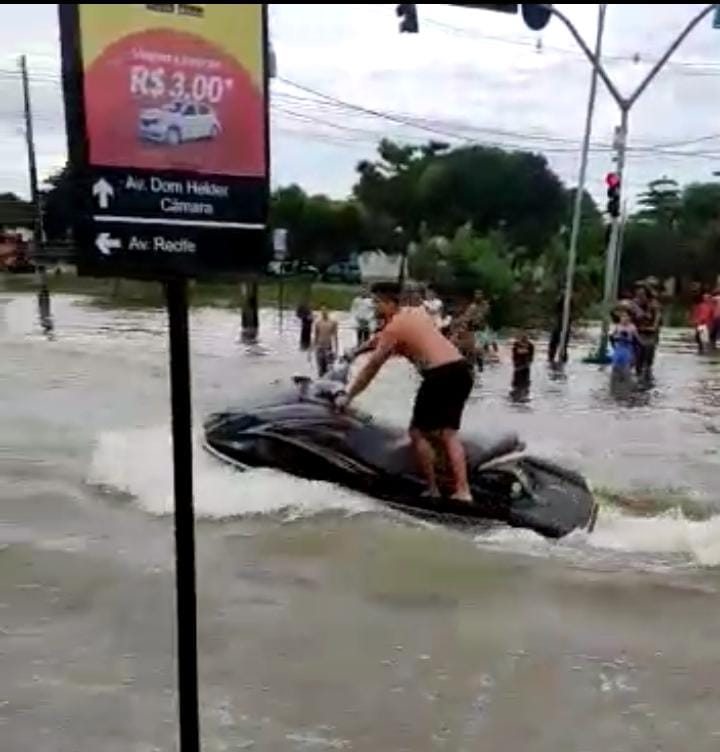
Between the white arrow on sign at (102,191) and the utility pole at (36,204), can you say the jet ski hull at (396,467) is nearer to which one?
the white arrow on sign at (102,191)

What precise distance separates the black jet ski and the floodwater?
0.12 metres

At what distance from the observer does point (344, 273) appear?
2092 inches

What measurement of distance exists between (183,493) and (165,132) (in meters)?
0.91

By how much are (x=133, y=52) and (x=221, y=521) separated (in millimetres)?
6071

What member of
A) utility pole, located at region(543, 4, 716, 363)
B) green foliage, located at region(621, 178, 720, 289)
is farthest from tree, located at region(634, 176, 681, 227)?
utility pole, located at region(543, 4, 716, 363)

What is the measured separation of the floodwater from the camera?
5438mm

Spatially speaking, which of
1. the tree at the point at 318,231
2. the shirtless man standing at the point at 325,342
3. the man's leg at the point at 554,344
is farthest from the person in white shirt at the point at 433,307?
the tree at the point at 318,231

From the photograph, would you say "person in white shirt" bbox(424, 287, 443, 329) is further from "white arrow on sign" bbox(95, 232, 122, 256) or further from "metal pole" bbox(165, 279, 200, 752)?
"white arrow on sign" bbox(95, 232, 122, 256)

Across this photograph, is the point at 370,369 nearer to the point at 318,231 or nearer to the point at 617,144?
the point at 617,144

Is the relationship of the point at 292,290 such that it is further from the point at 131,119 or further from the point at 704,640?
the point at 131,119

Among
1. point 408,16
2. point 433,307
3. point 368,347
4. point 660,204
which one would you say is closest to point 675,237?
point 660,204

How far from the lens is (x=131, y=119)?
10.4 ft

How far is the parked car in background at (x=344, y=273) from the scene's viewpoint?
52.0 metres

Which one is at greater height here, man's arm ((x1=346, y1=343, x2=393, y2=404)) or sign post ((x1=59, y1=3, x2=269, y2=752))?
sign post ((x1=59, y1=3, x2=269, y2=752))
